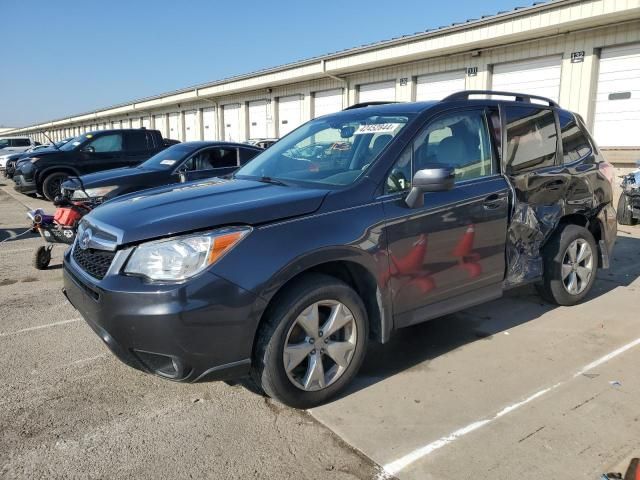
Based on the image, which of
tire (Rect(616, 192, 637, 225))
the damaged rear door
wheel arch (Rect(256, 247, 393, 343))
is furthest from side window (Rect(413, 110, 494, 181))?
tire (Rect(616, 192, 637, 225))

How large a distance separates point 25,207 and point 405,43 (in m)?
11.7

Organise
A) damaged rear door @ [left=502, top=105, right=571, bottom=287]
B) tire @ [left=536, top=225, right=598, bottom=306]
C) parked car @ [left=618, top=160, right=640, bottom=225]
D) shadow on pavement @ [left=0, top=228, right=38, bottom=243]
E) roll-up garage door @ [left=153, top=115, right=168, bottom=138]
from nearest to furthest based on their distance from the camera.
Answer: damaged rear door @ [left=502, top=105, right=571, bottom=287]
tire @ [left=536, top=225, right=598, bottom=306]
shadow on pavement @ [left=0, top=228, right=38, bottom=243]
parked car @ [left=618, top=160, right=640, bottom=225]
roll-up garage door @ [left=153, top=115, right=168, bottom=138]

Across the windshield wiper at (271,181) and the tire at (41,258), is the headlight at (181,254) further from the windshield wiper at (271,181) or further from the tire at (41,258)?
the tire at (41,258)

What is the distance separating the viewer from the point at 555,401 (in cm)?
318

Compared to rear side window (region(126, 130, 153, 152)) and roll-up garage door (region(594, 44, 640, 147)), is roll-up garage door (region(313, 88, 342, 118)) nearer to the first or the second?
rear side window (region(126, 130, 153, 152))

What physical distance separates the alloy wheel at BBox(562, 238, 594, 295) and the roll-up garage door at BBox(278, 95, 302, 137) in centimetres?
1767

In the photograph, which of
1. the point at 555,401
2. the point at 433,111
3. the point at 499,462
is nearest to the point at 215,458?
the point at 499,462

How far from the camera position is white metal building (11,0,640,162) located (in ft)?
38.0

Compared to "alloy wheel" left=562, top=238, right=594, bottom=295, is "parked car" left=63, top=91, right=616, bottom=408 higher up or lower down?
higher up

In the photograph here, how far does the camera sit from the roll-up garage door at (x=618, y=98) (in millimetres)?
11477

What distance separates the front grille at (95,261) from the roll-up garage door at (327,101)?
1716 centimetres

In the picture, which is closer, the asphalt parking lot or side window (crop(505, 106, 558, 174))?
the asphalt parking lot

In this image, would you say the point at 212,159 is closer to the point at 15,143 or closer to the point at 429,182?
the point at 429,182

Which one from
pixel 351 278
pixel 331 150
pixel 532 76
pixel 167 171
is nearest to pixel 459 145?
pixel 331 150
